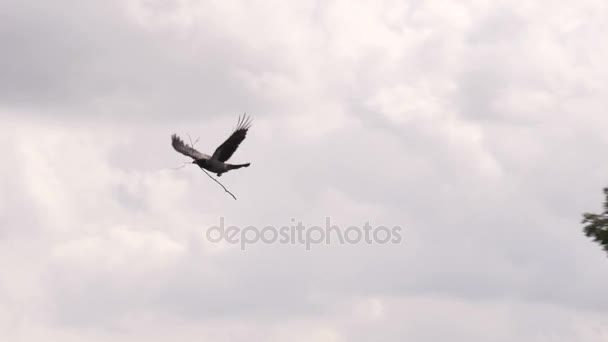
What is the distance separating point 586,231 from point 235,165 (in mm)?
15979

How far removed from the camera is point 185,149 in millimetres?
48375

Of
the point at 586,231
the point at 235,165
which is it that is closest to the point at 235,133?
the point at 235,165

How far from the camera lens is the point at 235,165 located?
155ft

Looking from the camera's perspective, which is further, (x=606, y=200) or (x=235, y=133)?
(x=606, y=200)

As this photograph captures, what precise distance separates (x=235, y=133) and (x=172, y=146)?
2807 mm

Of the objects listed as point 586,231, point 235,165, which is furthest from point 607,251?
point 235,165

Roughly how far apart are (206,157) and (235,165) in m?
1.27

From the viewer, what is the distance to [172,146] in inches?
1913

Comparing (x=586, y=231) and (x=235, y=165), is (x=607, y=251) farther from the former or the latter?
(x=235, y=165)

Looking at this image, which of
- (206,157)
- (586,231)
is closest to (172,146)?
(206,157)

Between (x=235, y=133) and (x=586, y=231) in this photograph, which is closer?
(x=235, y=133)

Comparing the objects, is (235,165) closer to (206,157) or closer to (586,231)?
(206,157)

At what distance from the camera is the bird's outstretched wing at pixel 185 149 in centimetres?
4800

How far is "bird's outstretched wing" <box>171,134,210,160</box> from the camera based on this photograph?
48.0 metres
